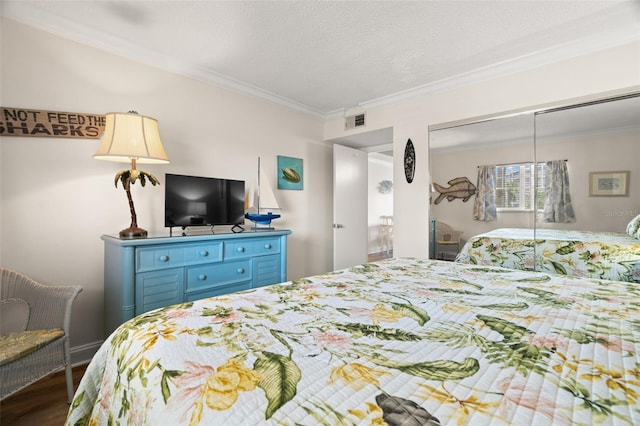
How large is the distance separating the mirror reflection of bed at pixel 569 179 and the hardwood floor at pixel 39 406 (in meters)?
3.38

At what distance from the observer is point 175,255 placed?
2309mm

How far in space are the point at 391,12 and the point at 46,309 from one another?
3003 mm

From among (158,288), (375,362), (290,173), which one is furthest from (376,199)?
(375,362)

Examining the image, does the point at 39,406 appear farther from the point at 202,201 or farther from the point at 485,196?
the point at 485,196

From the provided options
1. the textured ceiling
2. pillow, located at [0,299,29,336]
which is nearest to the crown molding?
the textured ceiling

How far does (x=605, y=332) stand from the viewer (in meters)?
0.88

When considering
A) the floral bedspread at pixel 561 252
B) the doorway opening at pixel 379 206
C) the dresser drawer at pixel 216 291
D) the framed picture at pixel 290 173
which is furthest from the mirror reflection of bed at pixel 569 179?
the doorway opening at pixel 379 206

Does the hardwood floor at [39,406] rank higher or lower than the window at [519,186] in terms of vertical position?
lower

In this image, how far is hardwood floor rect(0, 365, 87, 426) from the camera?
5.44 feet

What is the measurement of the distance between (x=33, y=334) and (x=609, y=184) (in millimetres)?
4155

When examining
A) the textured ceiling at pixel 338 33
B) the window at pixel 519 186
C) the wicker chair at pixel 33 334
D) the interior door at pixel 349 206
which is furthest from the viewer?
the interior door at pixel 349 206

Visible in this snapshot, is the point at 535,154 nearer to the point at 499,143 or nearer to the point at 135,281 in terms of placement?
the point at 499,143

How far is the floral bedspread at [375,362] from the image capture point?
0.56 m

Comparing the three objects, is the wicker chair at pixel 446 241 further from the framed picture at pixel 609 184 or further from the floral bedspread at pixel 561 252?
the framed picture at pixel 609 184
